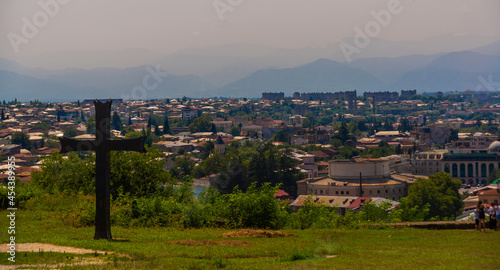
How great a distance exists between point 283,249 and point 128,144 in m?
2.42

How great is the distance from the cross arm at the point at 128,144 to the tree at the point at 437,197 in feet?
130

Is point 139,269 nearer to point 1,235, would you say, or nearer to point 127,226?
point 1,235

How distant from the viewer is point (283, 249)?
Answer: 7875 mm

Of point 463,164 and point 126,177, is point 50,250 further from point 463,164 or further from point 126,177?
point 463,164

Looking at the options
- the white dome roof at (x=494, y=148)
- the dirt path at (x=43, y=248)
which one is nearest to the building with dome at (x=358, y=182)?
the white dome roof at (x=494, y=148)

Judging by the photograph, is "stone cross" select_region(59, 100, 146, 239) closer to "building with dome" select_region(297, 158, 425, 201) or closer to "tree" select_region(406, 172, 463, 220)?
"tree" select_region(406, 172, 463, 220)

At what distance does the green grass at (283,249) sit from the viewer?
6.91 m

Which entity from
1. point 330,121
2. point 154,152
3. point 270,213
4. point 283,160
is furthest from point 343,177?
point 330,121

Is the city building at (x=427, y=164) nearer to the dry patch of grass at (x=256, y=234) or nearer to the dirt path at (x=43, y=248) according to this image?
the dry patch of grass at (x=256, y=234)

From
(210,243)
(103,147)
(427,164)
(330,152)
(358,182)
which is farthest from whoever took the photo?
(330,152)

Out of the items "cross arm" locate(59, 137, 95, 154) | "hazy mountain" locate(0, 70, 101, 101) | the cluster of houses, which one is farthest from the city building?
"cross arm" locate(59, 137, 95, 154)

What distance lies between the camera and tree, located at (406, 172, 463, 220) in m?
48.0

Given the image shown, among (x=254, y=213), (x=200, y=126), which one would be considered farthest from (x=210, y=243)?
(x=200, y=126)

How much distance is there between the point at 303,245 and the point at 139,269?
230 cm
